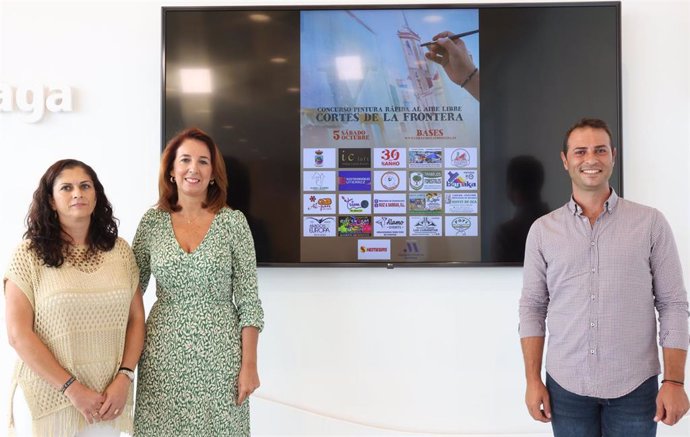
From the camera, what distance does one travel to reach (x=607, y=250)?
1633 millimetres

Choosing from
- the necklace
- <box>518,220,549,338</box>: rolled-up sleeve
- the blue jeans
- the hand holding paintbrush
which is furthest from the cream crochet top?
the hand holding paintbrush

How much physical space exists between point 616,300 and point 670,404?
32 cm

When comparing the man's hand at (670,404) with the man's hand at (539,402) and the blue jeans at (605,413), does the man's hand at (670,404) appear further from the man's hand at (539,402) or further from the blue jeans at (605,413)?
the man's hand at (539,402)

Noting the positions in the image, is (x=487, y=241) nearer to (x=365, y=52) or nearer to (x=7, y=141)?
(x=365, y=52)

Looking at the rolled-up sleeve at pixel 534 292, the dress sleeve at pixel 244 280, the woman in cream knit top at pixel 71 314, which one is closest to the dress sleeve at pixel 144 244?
the woman in cream knit top at pixel 71 314

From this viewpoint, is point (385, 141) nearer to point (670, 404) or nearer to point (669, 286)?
point (669, 286)

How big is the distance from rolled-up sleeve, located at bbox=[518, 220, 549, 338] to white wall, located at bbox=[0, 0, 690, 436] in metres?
0.75

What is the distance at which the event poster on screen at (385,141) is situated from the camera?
2449 mm

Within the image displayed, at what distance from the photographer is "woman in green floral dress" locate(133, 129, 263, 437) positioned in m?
1.79

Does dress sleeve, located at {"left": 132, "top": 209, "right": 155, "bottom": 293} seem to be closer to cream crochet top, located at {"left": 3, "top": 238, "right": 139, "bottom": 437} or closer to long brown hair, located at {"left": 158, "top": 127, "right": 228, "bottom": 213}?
long brown hair, located at {"left": 158, "top": 127, "right": 228, "bottom": 213}

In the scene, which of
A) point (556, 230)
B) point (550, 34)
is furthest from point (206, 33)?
point (556, 230)

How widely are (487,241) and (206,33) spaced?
154 centimetres

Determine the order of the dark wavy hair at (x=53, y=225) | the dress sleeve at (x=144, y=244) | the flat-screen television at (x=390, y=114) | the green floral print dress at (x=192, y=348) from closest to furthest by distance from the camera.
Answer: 1. the dark wavy hair at (x=53, y=225)
2. the green floral print dress at (x=192, y=348)
3. the dress sleeve at (x=144, y=244)
4. the flat-screen television at (x=390, y=114)

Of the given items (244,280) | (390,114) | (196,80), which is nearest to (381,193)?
(390,114)
